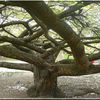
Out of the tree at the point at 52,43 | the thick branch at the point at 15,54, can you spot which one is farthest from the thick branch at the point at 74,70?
the thick branch at the point at 15,54

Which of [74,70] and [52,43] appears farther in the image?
[52,43]

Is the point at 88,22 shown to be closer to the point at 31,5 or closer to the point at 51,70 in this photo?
the point at 51,70

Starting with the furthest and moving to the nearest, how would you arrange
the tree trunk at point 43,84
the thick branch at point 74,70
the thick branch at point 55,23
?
the tree trunk at point 43,84, the thick branch at point 74,70, the thick branch at point 55,23

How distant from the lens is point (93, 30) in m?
6.02

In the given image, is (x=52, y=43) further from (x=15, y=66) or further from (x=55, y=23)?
(x=55, y=23)

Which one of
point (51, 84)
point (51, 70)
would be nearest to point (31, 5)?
point (51, 70)

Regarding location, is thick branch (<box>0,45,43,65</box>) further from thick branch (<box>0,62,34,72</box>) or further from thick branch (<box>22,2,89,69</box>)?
thick branch (<box>0,62,34,72</box>)

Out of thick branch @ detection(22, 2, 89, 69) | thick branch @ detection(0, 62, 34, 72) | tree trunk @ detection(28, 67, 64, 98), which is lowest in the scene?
tree trunk @ detection(28, 67, 64, 98)

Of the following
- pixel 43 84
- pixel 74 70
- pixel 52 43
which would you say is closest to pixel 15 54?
pixel 74 70

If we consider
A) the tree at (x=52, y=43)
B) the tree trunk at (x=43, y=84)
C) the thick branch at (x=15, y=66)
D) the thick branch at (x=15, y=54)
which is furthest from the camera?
the tree trunk at (x=43, y=84)

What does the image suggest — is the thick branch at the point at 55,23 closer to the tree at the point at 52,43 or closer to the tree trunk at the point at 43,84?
the tree at the point at 52,43

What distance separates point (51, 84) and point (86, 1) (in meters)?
2.35

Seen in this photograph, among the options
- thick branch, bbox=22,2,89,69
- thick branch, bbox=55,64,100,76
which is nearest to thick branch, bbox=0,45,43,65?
thick branch, bbox=55,64,100,76

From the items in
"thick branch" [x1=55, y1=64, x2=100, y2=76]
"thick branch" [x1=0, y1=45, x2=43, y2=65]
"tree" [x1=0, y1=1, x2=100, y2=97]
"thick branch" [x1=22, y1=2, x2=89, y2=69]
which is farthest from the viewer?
"thick branch" [x1=55, y1=64, x2=100, y2=76]
